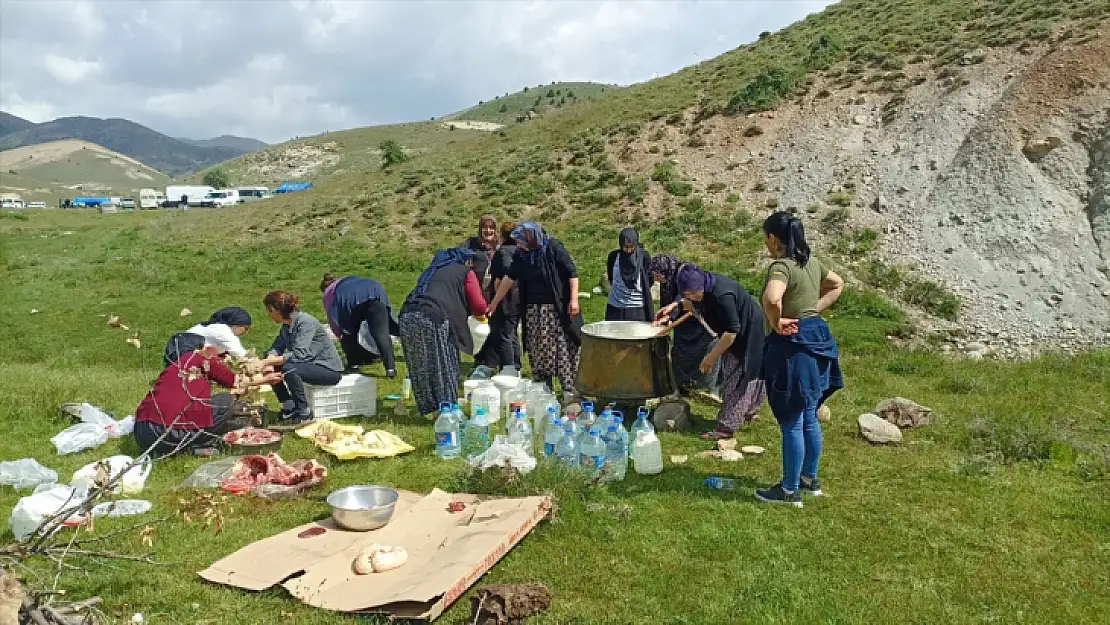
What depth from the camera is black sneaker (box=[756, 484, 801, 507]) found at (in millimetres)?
5246

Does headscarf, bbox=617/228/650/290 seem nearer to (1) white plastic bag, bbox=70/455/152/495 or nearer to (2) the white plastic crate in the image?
(2) the white plastic crate

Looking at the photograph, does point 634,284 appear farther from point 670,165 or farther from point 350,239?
point 350,239

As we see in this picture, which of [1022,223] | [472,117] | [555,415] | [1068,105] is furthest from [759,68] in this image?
[472,117]

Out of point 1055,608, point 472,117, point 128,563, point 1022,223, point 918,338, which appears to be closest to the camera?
point 1055,608

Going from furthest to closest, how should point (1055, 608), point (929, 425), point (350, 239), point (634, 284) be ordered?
point (350, 239)
point (634, 284)
point (929, 425)
point (1055, 608)

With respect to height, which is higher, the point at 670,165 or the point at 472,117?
the point at 472,117

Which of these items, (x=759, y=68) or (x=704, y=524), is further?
(x=759, y=68)

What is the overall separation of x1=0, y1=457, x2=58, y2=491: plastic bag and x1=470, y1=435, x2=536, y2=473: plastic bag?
3.31 meters

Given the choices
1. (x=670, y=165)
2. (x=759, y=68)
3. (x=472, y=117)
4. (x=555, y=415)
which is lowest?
(x=555, y=415)

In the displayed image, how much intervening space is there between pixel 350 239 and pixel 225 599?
72.0 ft

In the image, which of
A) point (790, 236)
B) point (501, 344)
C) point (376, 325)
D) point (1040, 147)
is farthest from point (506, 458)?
point (1040, 147)

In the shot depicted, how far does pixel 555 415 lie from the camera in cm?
608

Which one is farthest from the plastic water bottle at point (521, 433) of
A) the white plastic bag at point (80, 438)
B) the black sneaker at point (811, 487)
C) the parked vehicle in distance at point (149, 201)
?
the parked vehicle in distance at point (149, 201)

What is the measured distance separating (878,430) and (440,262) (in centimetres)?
453
